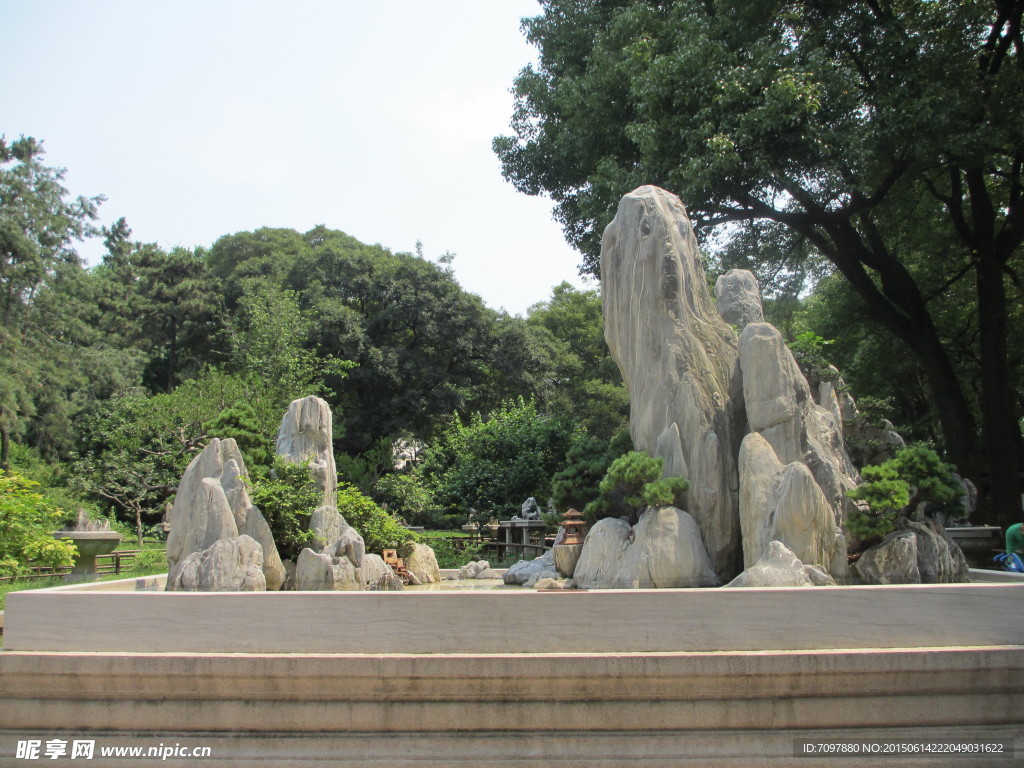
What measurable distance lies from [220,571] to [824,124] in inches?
442

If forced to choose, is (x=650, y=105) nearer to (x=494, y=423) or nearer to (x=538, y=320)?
(x=494, y=423)

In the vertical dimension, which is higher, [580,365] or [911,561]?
[580,365]

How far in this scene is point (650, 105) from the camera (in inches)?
547

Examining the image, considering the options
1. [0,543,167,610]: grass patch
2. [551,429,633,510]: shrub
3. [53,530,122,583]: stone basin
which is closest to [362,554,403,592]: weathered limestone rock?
[551,429,633,510]: shrub

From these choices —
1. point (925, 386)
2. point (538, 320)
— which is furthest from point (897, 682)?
point (538, 320)

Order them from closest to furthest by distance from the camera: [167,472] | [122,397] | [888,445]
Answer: [888,445]
[167,472]
[122,397]

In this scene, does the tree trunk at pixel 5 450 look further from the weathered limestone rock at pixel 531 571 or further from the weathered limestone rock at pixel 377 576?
the weathered limestone rock at pixel 531 571

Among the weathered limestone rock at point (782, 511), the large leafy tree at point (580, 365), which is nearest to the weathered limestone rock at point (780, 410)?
the weathered limestone rock at point (782, 511)

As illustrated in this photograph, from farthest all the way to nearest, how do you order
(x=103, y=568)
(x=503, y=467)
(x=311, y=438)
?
(x=503, y=467), (x=103, y=568), (x=311, y=438)

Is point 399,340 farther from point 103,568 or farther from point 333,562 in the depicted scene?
point 333,562

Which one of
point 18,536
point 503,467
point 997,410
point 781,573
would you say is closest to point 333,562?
point 18,536

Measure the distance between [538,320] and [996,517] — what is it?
22.2 meters

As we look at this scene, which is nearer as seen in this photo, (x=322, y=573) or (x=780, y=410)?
(x=780, y=410)

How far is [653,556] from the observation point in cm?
721
